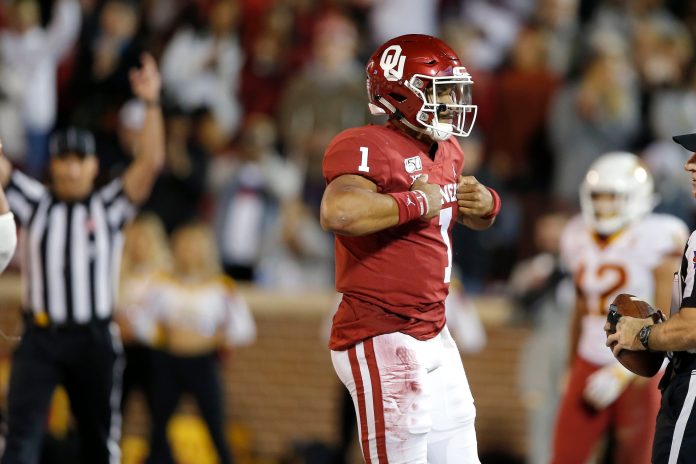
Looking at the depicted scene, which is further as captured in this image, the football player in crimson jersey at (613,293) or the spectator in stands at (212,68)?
the spectator in stands at (212,68)

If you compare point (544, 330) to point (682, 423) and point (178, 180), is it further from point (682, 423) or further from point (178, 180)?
point (682, 423)

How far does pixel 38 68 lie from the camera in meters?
10.4

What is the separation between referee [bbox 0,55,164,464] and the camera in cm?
571

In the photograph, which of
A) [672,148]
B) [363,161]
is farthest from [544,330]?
[363,161]

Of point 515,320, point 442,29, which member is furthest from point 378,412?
point 442,29

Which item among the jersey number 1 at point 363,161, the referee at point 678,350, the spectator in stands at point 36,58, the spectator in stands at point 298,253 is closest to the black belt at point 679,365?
the referee at point 678,350

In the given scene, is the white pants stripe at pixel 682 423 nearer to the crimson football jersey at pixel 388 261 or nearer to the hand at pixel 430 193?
the crimson football jersey at pixel 388 261

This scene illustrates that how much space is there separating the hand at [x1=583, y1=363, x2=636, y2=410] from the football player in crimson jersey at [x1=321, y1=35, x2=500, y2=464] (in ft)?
5.19

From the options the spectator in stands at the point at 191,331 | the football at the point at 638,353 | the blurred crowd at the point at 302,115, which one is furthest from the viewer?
the blurred crowd at the point at 302,115

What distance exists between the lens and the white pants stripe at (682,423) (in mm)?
3830

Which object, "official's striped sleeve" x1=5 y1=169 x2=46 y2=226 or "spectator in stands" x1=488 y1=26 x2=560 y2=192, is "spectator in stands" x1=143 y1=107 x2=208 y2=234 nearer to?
"spectator in stands" x1=488 y1=26 x2=560 y2=192

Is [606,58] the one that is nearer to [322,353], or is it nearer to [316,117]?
[316,117]

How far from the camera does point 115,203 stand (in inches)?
239

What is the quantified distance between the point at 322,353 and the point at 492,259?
1470 mm
